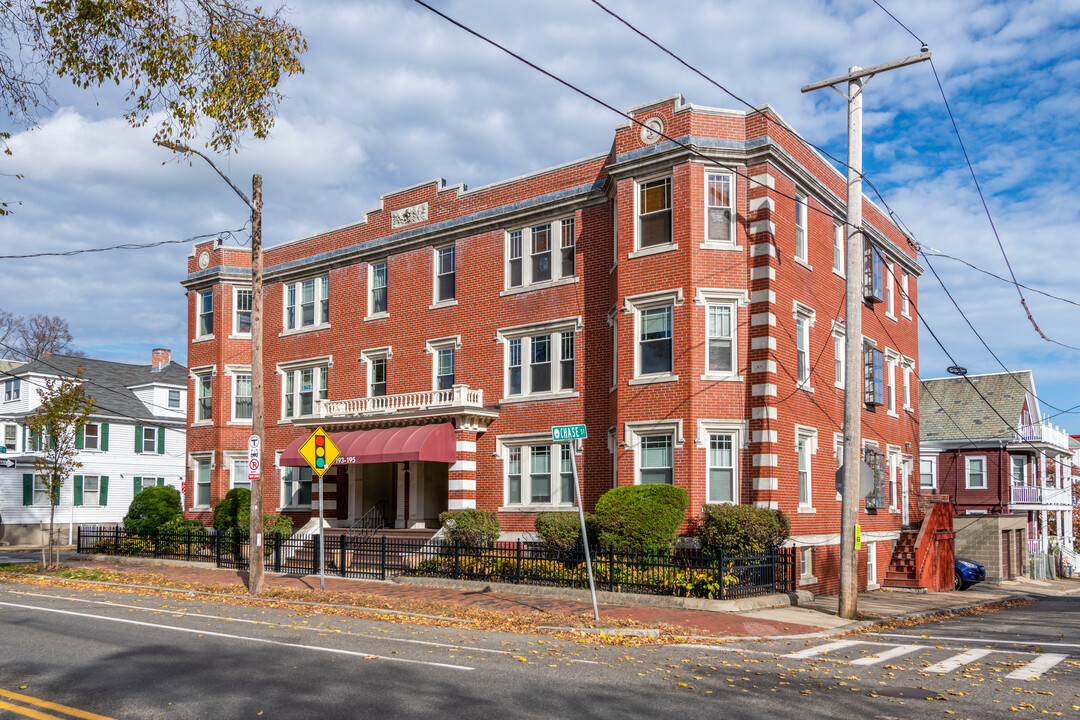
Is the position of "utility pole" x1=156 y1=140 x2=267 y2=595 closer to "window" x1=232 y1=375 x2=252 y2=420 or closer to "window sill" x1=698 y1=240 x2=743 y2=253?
"window sill" x1=698 y1=240 x2=743 y2=253

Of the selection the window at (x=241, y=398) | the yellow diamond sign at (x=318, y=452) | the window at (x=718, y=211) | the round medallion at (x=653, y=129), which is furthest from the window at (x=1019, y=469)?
the yellow diamond sign at (x=318, y=452)

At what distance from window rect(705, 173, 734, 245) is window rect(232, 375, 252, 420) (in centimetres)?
1996

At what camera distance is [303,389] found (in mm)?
33625

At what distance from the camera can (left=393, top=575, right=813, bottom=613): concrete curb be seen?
17.3m

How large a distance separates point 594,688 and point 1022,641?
9.64 metres

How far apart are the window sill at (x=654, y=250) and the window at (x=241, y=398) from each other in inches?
708

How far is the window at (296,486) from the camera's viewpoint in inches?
1281

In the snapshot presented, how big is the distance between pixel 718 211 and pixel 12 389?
41.0m

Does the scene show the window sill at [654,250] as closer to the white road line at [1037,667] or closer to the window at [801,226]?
the window at [801,226]

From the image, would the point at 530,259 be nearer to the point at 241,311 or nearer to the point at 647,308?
the point at 647,308

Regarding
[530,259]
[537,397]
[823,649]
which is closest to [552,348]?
[537,397]

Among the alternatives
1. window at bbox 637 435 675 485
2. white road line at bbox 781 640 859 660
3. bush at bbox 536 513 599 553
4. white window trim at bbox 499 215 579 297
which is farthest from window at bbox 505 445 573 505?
white road line at bbox 781 640 859 660

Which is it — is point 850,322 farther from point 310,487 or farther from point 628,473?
point 310,487

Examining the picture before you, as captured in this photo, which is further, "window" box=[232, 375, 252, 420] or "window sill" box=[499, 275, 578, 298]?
"window" box=[232, 375, 252, 420]
